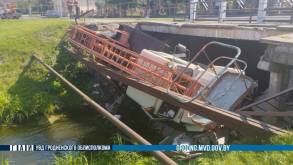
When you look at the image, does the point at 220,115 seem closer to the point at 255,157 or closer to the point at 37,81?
the point at 255,157

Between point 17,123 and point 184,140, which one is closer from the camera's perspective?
point 184,140

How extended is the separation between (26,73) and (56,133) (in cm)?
449

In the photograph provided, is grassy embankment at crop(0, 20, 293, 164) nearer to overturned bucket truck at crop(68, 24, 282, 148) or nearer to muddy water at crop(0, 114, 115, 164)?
muddy water at crop(0, 114, 115, 164)

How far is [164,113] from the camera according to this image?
9.86 m

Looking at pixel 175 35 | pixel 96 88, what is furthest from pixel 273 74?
pixel 96 88

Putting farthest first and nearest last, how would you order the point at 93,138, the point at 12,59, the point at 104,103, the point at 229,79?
the point at 12,59 < the point at 104,103 < the point at 93,138 < the point at 229,79

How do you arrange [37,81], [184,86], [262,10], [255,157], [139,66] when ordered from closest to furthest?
[255,157] < [184,86] < [139,66] < [262,10] < [37,81]

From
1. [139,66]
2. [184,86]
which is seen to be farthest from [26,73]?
[184,86]

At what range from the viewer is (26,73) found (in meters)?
14.7

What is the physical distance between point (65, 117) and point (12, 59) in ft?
15.1

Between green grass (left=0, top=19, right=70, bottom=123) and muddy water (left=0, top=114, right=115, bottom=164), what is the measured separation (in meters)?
0.64

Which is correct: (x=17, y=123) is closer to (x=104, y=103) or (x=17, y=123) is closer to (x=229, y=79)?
(x=104, y=103)

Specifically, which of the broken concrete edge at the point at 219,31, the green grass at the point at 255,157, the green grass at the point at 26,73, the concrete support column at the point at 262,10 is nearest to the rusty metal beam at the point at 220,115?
the green grass at the point at 255,157

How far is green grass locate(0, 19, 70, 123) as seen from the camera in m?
12.4
